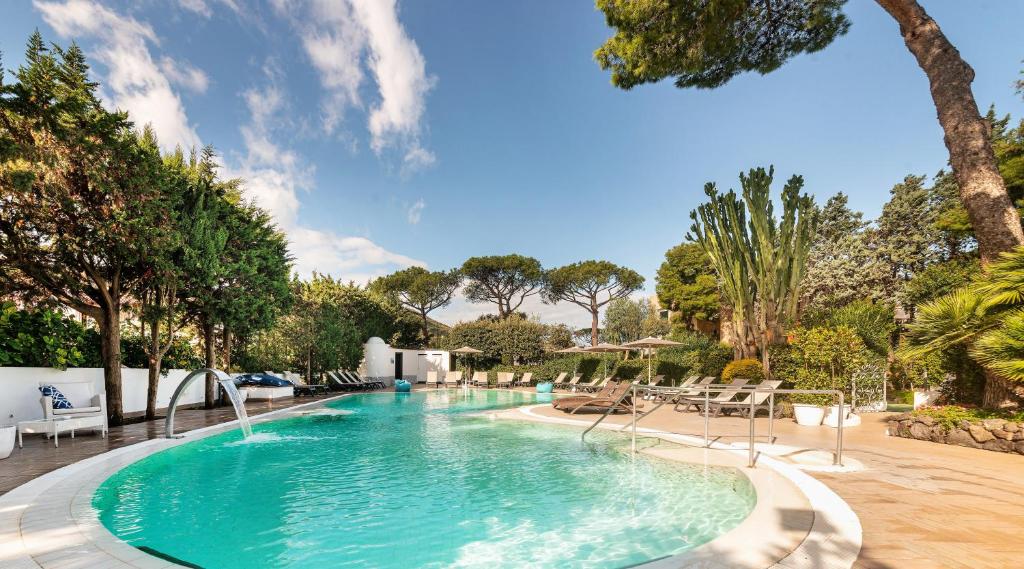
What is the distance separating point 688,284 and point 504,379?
15.1m

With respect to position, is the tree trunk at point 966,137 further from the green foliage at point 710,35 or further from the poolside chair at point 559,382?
the poolside chair at point 559,382

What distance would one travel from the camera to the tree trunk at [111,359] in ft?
31.2

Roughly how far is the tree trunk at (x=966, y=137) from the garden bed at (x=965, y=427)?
2.49 m

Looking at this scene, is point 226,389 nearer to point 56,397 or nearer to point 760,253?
point 56,397

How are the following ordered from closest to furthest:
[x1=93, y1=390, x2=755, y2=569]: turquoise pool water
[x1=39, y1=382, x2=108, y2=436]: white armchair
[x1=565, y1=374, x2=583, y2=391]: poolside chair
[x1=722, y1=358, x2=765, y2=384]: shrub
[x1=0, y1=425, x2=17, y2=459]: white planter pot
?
[x1=93, y1=390, x2=755, y2=569]: turquoise pool water < [x1=0, y1=425, x2=17, y2=459]: white planter pot < [x1=39, y1=382, x2=108, y2=436]: white armchair < [x1=722, y1=358, x2=765, y2=384]: shrub < [x1=565, y1=374, x2=583, y2=391]: poolside chair

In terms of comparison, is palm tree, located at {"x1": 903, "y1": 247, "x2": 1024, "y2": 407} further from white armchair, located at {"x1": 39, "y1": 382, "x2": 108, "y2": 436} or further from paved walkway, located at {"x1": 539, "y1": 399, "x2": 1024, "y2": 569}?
white armchair, located at {"x1": 39, "y1": 382, "x2": 108, "y2": 436}

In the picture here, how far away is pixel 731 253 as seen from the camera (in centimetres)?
1371

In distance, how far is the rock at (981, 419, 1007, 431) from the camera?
6291 millimetres

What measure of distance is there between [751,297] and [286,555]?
42.4 ft

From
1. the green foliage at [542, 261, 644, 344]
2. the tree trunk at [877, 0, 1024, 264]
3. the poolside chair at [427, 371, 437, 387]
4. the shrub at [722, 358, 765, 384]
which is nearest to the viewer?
the tree trunk at [877, 0, 1024, 264]

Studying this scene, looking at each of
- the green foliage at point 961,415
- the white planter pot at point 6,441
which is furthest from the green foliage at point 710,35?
the white planter pot at point 6,441

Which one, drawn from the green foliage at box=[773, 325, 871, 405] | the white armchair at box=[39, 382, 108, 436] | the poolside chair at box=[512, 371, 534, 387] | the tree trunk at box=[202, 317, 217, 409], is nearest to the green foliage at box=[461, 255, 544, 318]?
the poolside chair at box=[512, 371, 534, 387]

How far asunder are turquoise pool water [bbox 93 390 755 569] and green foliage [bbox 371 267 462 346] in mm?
30611

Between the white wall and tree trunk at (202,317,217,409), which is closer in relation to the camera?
the white wall
